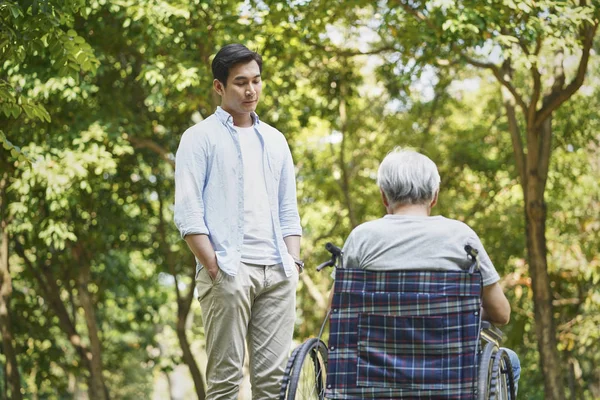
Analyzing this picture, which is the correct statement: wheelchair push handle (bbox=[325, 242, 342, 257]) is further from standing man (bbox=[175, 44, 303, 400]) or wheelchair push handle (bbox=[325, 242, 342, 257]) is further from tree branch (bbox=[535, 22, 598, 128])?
tree branch (bbox=[535, 22, 598, 128])

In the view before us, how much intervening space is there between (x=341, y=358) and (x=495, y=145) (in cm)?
1329

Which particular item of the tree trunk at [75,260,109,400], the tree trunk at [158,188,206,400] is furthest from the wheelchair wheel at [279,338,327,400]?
the tree trunk at [158,188,206,400]

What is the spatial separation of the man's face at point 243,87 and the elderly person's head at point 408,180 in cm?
82

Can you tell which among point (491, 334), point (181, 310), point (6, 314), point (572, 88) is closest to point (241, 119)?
point (491, 334)

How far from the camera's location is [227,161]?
430cm

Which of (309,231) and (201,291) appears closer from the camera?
(201,291)

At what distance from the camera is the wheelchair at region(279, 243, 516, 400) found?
3627 millimetres

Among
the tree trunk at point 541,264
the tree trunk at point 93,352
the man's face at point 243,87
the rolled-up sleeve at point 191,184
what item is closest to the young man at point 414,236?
the rolled-up sleeve at point 191,184

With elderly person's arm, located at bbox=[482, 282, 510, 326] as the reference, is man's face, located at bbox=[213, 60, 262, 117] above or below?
above

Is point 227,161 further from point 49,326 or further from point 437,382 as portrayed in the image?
point 49,326

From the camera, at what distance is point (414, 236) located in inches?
148

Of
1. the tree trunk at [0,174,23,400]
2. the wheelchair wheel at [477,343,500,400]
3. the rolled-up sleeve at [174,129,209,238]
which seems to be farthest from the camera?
the tree trunk at [0,174,23,400]

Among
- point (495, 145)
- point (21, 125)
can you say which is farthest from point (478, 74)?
point (21, 125)

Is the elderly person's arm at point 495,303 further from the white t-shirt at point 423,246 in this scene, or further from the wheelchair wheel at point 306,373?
the wheelchair wheel at point 306,373
